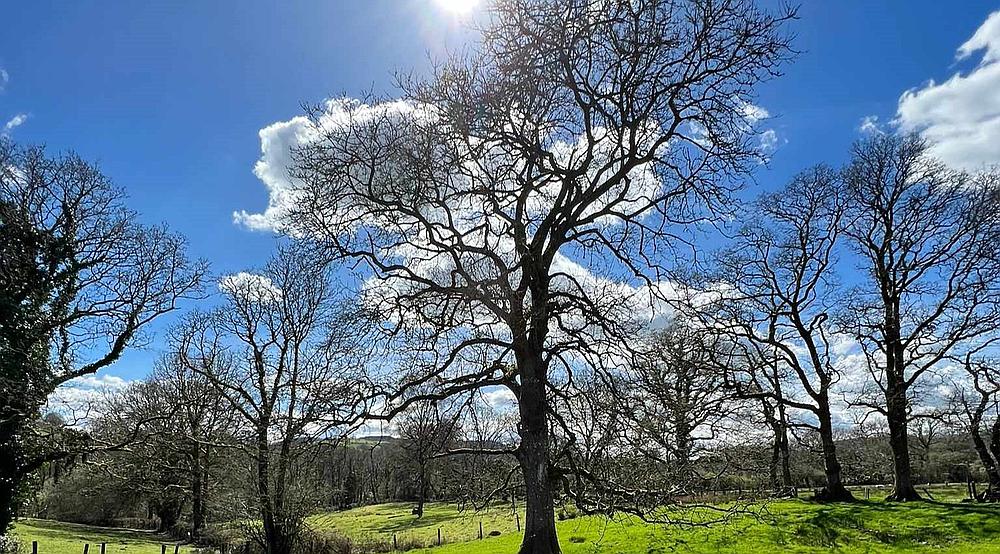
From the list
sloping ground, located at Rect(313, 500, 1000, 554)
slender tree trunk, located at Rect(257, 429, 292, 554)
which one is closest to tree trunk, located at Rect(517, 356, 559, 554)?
sloping ground, located at Rect(313, 500, 1000, 554)

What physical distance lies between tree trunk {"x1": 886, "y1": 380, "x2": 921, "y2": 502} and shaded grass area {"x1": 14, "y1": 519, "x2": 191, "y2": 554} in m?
29.3

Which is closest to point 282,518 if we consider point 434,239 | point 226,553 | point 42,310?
point 226,553

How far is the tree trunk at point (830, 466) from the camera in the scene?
63.9 ft

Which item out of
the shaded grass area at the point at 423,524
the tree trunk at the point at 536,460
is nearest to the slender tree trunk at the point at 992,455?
the shaded grass area at the point at 423,524

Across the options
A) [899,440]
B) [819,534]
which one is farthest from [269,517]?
[899,440]

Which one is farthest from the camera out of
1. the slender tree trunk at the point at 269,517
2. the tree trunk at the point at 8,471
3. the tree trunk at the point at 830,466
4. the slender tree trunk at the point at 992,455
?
the tree trunk at the point at 830,466

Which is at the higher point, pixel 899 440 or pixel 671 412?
pixel 671 412

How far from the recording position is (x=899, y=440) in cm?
1894

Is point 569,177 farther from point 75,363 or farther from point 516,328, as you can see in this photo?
point 75,363

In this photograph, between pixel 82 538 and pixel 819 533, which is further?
pixel 82 538

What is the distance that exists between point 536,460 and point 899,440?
16.3 metres

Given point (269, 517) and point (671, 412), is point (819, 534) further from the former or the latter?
point (269, 517)

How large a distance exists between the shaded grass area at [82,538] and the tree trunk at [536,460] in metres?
21.6

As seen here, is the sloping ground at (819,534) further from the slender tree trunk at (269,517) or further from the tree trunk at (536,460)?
the slender tree trunk at (269,517)
